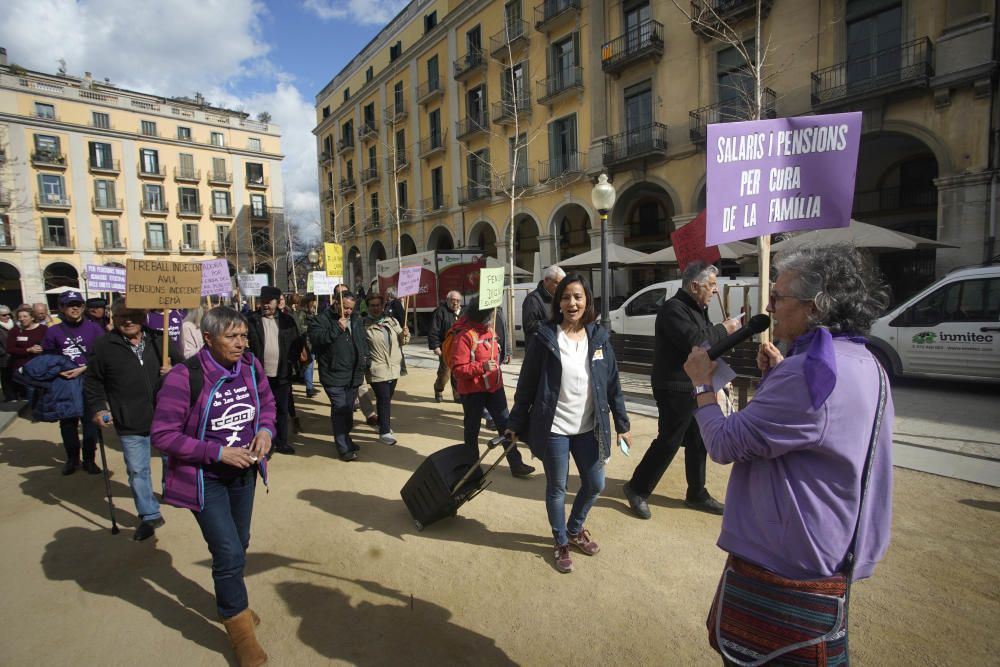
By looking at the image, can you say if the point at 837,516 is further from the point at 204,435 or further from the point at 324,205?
the point at 324,205

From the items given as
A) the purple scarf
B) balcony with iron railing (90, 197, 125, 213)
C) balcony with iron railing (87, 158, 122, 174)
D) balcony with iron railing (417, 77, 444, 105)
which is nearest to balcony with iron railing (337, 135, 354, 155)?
balcony with iron railing (417, 77, 444, 105)

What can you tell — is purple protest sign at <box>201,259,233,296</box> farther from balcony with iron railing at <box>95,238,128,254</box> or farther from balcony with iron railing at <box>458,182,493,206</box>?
balcony with iron railing at <box>95,238,128,254</box>

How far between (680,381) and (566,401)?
1085mm

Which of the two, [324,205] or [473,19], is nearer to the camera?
[473,19]

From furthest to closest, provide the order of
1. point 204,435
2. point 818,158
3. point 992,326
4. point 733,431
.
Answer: point 992,326
point 818,158
point 204,435
point 733,431

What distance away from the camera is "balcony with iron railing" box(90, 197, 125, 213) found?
35.9 meters

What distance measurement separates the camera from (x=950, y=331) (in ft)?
23.9

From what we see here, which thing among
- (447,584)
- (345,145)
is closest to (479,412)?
(447,584)

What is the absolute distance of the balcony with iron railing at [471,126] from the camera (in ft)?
77.4

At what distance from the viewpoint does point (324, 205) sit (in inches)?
1566

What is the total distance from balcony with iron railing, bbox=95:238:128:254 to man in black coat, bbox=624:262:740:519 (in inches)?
1725

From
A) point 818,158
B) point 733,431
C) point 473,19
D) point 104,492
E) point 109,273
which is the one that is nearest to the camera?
point 733,431

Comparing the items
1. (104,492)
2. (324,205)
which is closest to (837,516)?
(104,492)

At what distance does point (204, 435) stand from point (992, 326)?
30.5 ft
